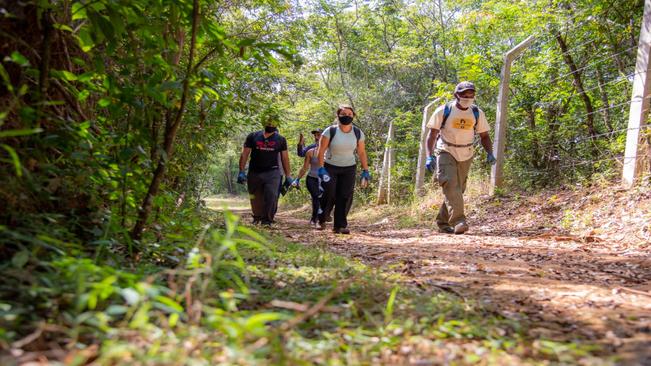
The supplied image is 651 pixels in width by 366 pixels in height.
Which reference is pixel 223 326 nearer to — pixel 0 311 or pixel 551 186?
pixel 0 311

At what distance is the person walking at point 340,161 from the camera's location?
20.3 feet

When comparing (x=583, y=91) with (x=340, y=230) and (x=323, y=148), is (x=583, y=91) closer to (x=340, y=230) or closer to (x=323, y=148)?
(x=323, y=148)

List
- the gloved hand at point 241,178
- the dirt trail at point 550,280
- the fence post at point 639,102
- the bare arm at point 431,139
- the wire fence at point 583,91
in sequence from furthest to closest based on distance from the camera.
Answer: the wire fence at point 583,91, the gloved hand at point 241,178, the bare arm at point 431,139, the fence post at point 639,102, the dirt trail at point 550,280

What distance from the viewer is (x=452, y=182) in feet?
19.6

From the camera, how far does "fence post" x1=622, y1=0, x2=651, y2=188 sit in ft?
17.5

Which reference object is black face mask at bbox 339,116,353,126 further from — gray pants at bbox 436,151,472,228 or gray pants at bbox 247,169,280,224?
gray pants at bbox 247,169,280,224

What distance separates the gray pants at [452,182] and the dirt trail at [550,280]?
901 millimetres

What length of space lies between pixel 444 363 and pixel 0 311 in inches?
51.8

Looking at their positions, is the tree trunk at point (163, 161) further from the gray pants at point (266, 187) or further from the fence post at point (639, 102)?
the fence post at point (639, 102)

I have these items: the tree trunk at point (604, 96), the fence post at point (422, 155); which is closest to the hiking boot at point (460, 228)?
the tree trunk at point (604, 96)

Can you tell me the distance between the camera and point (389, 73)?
18469 millimetres

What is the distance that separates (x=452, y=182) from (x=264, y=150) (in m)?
2.75

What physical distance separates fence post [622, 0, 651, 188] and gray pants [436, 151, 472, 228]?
1824mm

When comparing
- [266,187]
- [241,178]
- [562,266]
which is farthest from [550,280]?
[241,178]
